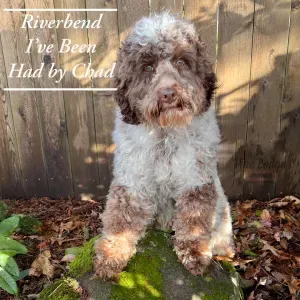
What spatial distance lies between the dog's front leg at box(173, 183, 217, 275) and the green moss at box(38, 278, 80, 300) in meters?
0.71

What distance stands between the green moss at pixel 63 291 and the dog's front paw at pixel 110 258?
6.6 inches

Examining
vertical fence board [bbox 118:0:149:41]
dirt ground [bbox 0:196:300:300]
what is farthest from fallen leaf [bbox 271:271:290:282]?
vertical fence board [bbox 118:0:149:41]

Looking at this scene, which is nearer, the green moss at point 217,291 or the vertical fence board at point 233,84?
the green moss at point 217,291

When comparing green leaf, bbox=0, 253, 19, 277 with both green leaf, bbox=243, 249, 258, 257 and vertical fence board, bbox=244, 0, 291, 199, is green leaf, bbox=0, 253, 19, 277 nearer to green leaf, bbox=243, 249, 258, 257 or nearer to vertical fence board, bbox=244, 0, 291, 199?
green leaf, bbox=243, 249, 258, 257

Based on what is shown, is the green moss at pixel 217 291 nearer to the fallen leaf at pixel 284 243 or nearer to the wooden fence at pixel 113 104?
the fallen leaf at pixel 284 243

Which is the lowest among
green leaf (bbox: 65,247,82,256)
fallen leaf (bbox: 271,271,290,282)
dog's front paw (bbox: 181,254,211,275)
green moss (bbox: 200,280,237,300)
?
fallen leaf (bbox: 271,271,290,282)

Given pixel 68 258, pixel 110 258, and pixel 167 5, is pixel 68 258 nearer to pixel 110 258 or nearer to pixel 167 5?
pixel 110 258

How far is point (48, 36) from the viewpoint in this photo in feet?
13.1

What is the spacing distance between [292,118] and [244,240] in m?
1.39

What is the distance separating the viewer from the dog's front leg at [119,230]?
8.50ft

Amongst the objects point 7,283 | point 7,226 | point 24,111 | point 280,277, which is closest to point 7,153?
point 24,111

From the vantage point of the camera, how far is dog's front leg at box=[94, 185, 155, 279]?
2590mm

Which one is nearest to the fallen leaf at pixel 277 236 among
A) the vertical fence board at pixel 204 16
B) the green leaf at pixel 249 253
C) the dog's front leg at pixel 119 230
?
the green leaf at pixel 249 253

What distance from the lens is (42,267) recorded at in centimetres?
339
